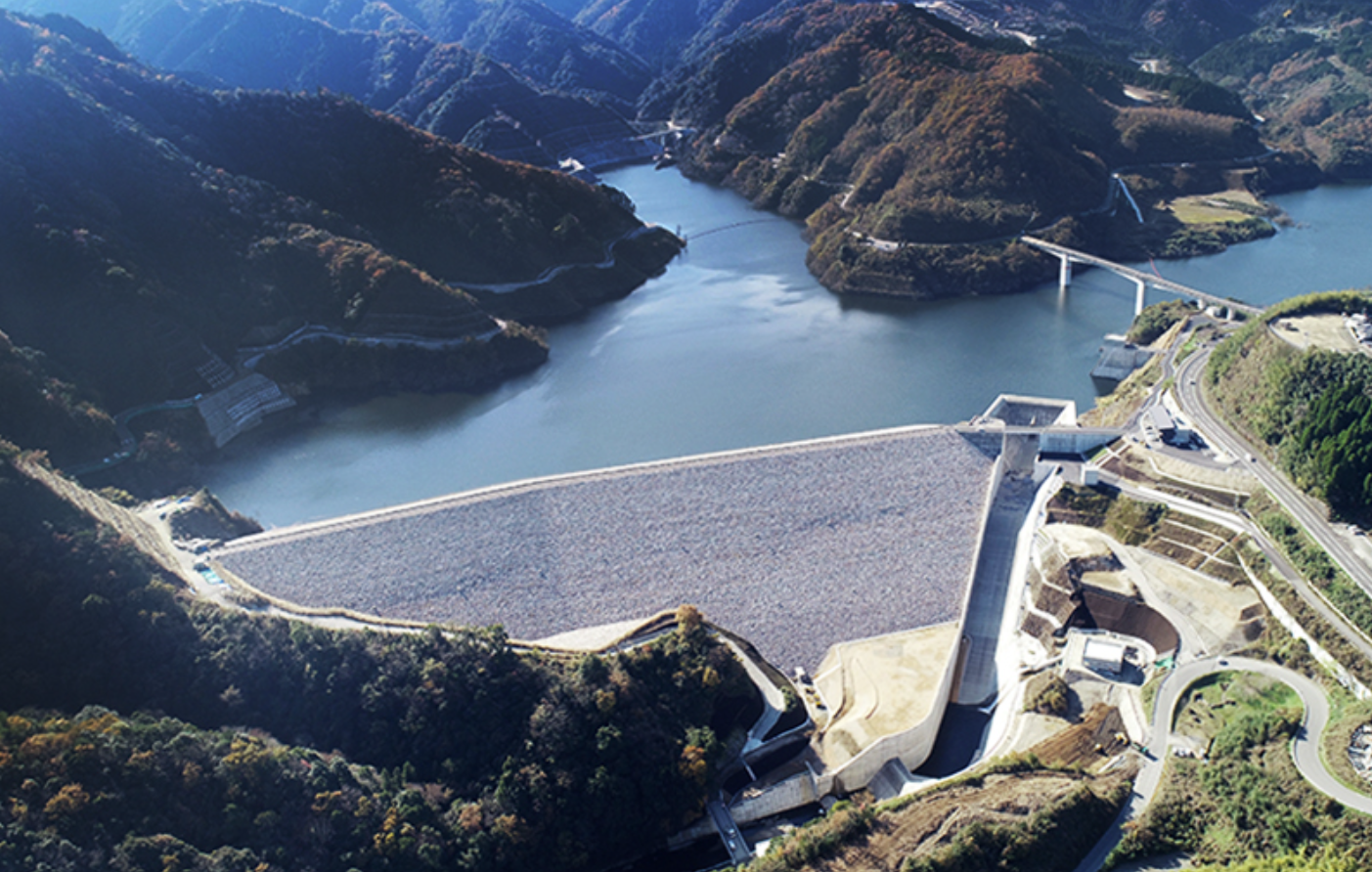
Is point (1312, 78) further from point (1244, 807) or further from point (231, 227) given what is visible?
point (1244, 807)

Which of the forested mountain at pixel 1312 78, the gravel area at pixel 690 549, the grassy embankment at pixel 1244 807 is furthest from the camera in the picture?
the forested mountain at pixel 1312 78

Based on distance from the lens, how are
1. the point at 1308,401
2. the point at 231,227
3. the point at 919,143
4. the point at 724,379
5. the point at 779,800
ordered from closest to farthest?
1. the point at 779,800
2. the point at 1308,401
3. the point at 724,379
4. the point at 231,227
5. the point at 919,143

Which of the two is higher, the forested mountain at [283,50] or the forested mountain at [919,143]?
the forested mountain at [283,50]

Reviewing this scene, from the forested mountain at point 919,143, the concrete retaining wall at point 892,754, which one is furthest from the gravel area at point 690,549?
the forested mountain at point 919,143

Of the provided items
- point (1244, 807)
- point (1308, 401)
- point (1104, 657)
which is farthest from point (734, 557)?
point (1308, 401)

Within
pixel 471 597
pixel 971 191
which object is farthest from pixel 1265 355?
pixel 971 191

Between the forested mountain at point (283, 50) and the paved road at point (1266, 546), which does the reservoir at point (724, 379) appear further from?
the forested mountain at point (283, 50)
